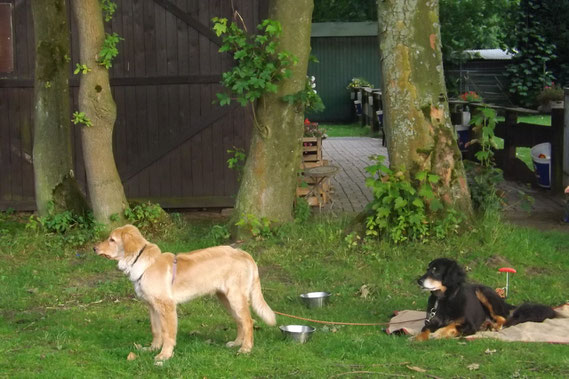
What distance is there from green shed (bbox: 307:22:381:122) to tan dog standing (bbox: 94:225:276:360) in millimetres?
25098

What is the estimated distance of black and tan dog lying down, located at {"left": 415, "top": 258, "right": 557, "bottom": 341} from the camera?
6.65 m

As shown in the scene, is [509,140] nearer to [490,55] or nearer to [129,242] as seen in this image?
[129,242]

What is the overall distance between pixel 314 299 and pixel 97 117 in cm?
416

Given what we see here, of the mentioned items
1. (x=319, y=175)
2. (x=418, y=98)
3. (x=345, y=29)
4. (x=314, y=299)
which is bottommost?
(x=314, y=299)

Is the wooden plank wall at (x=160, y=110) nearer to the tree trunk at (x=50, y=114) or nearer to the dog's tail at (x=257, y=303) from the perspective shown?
the tree trunk at (x=50, y=114)

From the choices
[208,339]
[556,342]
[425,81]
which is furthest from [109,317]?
[425,81]

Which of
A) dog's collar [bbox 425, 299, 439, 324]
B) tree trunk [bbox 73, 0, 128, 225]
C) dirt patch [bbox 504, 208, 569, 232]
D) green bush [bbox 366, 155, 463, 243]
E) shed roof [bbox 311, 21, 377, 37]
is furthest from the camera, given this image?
shed roof [bbox 311, 21, 377, 37]

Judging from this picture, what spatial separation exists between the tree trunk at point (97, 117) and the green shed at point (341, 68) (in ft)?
69.1

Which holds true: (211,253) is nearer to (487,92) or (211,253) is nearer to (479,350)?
(479,350)

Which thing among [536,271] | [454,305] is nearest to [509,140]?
[536,271]

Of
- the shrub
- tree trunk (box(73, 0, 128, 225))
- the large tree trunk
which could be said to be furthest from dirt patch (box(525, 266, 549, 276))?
the shrub

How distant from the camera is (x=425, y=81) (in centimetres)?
997

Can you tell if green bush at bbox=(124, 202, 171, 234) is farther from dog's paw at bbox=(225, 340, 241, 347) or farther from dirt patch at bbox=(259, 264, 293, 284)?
dog's paw at bbox=(225, 340, 241, 347)

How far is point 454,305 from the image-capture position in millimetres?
6730
